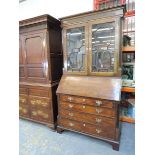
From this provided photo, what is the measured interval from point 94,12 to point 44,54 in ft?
3.40

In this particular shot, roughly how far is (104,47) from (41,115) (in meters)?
1.63

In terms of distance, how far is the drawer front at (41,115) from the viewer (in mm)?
2455

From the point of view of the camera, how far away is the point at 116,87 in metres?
1.91

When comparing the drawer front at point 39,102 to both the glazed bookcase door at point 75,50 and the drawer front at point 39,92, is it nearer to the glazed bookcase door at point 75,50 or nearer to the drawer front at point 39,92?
the drawer front at point 39,92

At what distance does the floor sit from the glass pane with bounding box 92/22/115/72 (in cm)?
109

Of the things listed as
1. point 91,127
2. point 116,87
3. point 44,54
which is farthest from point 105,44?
point 91,127

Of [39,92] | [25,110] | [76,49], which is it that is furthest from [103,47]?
[25,110]

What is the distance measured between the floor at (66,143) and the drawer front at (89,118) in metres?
0.32

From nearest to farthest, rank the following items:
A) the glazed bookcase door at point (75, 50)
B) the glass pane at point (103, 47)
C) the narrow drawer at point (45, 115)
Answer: the glass pane at point (103, 47), the glazed bookcase door at point (75, 50), the narrow drawer at point (45, 115)

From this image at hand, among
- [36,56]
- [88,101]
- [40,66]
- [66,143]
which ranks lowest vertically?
[66,143]

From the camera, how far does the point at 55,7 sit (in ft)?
10.3

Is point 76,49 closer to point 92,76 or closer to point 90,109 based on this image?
point 92,76

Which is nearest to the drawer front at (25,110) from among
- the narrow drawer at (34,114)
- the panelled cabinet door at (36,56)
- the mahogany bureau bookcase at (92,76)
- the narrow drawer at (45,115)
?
the narrow drawer at (34,114)
